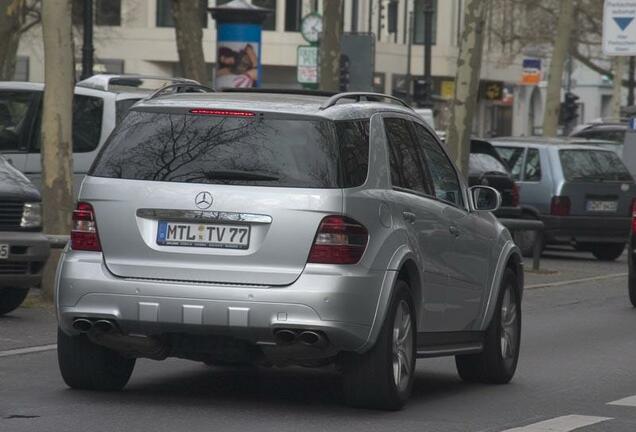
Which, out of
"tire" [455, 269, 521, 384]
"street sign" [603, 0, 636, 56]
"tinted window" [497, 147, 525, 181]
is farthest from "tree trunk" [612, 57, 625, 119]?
"tire" [455, 269, 521, 384]

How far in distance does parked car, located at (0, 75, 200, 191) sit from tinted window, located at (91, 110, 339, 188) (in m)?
8.97

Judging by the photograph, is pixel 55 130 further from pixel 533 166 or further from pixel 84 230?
pixel 533 166

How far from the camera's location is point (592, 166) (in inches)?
1102

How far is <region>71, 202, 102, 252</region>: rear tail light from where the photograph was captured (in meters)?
9.73

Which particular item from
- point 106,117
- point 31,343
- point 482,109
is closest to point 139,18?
point 482,109

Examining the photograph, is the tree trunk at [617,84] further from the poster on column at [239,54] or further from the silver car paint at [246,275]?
the silver car paint at [246,275]

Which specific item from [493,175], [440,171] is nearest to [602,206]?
[493,175]

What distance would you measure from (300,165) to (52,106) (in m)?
7.36

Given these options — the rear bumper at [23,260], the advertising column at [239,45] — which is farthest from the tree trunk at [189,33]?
the rear bumper at [23,260]

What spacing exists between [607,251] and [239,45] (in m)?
6.36

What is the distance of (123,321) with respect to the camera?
9.52 m

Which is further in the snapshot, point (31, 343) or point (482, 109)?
point (482, 109)

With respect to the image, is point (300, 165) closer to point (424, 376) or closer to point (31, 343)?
point (424, 376)

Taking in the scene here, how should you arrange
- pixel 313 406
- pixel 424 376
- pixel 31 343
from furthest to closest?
pixel 31 343
pixel 424 376
pixel 313 406
